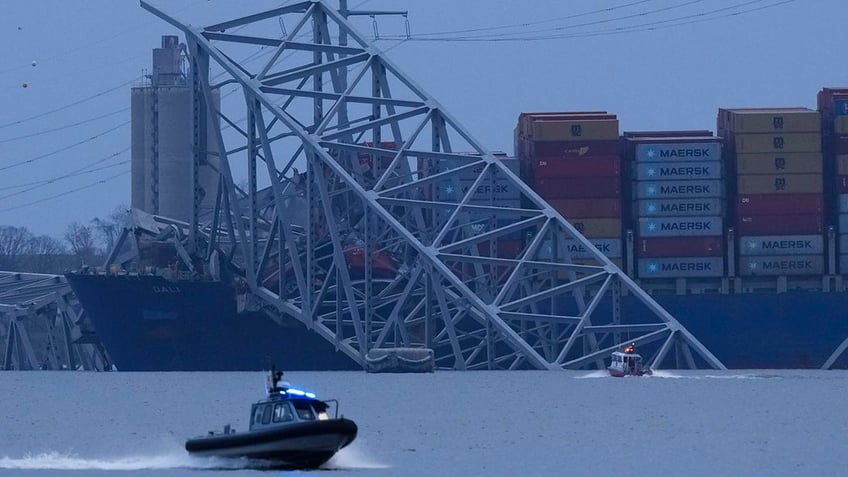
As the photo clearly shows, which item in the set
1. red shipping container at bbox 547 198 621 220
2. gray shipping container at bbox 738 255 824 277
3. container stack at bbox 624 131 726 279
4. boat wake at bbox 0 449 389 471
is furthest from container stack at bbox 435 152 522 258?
boat wake at bbox 0 449 389 471

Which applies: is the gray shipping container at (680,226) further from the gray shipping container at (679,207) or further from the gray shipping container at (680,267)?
the gray shipping container at (680,267)

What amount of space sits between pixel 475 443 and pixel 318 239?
3694cm

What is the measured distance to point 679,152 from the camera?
99375mm

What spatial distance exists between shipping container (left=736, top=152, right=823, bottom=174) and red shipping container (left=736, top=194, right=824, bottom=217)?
3.54 ft

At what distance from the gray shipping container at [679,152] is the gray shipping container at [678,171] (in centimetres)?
22

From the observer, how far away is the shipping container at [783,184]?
99.2m

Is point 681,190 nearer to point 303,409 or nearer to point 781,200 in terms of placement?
point 781,200

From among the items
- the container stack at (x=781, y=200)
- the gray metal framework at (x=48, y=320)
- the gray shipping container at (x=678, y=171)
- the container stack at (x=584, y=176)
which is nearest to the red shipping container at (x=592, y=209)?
the container stack at (x=584, y=176)

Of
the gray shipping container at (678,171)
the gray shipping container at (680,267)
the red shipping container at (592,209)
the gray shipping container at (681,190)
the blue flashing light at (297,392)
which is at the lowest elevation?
the blue flashing light at (297,392)

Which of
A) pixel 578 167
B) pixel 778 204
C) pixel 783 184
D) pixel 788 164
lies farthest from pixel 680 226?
pixel 788 164

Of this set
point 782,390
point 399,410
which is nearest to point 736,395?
point 782,390

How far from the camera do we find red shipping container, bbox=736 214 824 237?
324 ft

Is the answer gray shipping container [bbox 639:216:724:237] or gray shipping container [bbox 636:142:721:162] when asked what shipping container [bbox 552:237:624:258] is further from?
gray shipping container [bbox 636:142:721:162]

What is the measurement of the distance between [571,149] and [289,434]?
53751 millimetres
